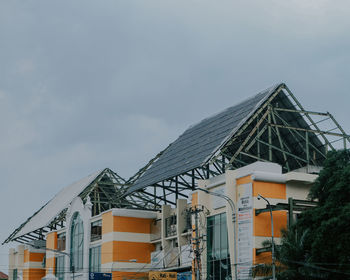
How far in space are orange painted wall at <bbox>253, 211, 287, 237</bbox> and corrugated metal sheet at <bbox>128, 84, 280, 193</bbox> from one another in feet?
25.7

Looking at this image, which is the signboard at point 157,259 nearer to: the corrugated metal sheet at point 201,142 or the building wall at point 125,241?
the building wall at point 125,241

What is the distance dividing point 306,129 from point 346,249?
72.6 ft

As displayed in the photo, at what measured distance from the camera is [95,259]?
71375 millimetres

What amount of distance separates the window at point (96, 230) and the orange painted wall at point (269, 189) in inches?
969

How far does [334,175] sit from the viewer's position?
4741 centimetres

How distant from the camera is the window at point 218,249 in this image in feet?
179

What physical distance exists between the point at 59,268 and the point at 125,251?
14.9m

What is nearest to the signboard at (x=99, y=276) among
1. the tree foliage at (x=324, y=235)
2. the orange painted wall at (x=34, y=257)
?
the tree foliage at (x=324, y=235)

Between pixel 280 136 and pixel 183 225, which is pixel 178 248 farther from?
pixel 280 136

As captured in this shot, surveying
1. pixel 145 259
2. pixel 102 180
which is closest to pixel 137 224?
pixel 145 259

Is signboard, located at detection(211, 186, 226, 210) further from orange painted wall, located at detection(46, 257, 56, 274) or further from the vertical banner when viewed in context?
orange painted wall, located at detection(46, 257, 56, 274)

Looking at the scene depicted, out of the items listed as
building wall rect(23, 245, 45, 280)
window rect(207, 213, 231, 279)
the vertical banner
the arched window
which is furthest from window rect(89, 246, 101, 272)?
the vertical banner

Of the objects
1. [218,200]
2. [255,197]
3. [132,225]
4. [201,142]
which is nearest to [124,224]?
[132,225]

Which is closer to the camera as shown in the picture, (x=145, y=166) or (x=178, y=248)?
(x=178, y=248)
